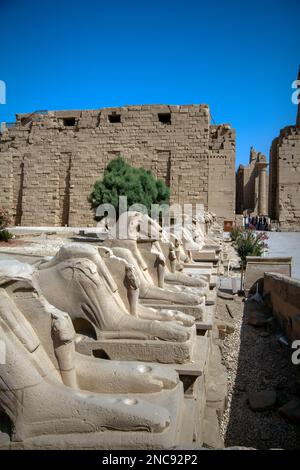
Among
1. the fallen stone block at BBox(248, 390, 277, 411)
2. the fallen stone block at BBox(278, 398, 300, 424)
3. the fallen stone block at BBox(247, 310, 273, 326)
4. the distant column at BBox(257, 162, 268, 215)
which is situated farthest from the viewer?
the distant column at BBox(257, 162, 268, 215)

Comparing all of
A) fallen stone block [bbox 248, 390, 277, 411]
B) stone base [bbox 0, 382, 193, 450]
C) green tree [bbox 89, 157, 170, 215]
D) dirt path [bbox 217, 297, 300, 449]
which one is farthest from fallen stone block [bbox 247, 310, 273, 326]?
green tree [bbox 89, 157, 170, 215]

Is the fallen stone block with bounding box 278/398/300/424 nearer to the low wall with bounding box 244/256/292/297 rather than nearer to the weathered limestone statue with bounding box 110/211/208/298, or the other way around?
the weathered limestone statue with bounding box 110/211/208/298

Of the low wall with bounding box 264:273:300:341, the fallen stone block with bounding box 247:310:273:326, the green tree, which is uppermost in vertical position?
the green tree

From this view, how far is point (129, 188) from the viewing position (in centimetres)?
1509

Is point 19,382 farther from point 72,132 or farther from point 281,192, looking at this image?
point 281,192

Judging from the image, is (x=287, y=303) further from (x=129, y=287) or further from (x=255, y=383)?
(x=129, y=287)

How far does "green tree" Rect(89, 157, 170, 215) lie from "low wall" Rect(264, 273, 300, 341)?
891cm

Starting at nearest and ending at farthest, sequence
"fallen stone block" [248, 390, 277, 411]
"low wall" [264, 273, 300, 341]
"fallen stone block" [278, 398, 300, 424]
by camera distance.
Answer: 1. "fallen stone block" [278, 398, 300, 424]
2. "fallen stone block" [248, 390, 277, 411]
3. "low wall" [264, 273, 300, 341]

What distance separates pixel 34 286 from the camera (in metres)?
2.04

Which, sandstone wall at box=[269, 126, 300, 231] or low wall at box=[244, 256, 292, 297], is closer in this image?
low wall at box=[244, 256, 292, 297]

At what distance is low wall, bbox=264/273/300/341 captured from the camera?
5.00 metres

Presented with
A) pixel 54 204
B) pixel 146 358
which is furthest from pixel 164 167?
pixel 146 358

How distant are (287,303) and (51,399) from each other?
Answer: 4.39 meters

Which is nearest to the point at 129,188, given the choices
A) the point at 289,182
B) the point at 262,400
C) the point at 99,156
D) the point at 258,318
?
the point at 99,156
